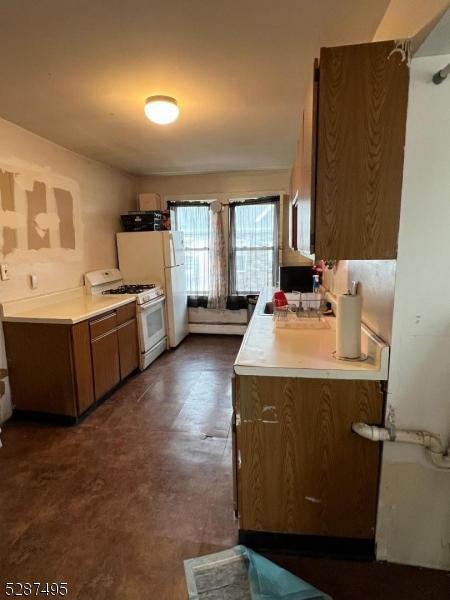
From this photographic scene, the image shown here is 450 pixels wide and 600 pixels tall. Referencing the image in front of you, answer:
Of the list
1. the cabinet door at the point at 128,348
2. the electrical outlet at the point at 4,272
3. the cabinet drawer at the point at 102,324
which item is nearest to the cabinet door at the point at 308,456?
the cabinet drawer at the point at 102,324

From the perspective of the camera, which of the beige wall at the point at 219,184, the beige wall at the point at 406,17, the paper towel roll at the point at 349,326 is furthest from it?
the beige wall at the point at 219,184

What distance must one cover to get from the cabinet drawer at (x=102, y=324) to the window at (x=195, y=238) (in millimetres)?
1960

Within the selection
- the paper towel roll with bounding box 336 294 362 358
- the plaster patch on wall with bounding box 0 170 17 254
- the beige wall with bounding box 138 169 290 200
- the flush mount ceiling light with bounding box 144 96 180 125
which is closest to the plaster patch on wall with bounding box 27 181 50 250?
the plaster patch on wall with bounding box 0 170 17 254

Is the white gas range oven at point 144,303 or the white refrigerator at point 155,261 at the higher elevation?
the white refrigerator at point 155,261

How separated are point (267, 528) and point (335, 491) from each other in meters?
0.35

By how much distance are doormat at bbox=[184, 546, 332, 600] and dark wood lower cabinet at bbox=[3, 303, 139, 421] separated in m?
1.58

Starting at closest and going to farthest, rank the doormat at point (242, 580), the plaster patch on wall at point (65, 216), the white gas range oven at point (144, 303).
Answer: the doormat at point (242, 580) → the plaster patch on wall at point (65, 216) → the white gas range oven at point (144, 303)

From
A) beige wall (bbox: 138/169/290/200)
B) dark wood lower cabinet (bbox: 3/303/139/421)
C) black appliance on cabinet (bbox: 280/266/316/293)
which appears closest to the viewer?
dark wood lower cabinet (bbox: 3/303/139/421)

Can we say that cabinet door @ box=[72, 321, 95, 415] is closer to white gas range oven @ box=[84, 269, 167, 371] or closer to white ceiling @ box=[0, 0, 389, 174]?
white gas range oven @ box=[84, 269, 167, 371]

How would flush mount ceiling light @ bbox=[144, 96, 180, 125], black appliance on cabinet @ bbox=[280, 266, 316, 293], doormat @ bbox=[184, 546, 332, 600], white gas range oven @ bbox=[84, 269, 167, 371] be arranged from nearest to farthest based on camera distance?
doormat @ bbox=[184, 546, 332, 600]
flush mount ceiling light @ bbox=[144, 96, 180, 125]
black appliance on cabinet @ bbox=[280, 266, 316, 293]
white gas range oven @ bbox=[84, 269, 167, 371]

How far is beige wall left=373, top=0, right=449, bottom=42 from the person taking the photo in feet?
3.35

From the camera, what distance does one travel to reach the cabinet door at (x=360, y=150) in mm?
1090

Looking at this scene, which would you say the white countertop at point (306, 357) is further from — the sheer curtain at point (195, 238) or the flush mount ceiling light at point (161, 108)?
the sheer curtain at point (195, 238)

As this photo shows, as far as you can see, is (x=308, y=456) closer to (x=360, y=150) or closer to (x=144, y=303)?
(x=360, y=150)
